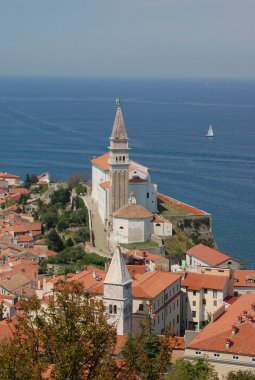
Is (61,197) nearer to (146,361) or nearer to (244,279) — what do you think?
(244,279)

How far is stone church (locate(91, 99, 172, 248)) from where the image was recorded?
128ft

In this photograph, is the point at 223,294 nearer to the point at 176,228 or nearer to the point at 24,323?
the point at 176,228

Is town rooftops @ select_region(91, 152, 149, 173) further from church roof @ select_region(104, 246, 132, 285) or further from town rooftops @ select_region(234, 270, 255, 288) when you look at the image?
church roof @ select_region(104, 246, 132, 285)

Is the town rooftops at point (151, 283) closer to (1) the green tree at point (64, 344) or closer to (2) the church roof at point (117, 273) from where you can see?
(2) the church roof at point (117, 273)

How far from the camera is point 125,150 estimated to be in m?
40.4

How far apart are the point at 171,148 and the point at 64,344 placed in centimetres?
7301

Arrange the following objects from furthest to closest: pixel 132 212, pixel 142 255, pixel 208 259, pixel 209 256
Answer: pixel 132 212
pixel 142 255
pixel 209 256
pixel 208 259

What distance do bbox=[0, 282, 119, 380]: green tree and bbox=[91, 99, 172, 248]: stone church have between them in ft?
83.0

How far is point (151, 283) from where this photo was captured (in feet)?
89.9

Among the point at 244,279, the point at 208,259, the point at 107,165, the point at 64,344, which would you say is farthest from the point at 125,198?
the point at 64,344

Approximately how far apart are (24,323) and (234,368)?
9.74m

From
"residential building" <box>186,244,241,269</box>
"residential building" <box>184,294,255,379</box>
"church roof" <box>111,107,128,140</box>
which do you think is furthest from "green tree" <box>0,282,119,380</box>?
"church roof" <box>111,107,128,140</box>

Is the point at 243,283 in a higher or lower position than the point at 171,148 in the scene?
lower

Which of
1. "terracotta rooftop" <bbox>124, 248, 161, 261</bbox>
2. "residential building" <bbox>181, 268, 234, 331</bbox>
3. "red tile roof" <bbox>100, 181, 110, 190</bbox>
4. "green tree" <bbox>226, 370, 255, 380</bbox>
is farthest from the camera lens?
"red tile roof" <bbox>100, 181, 110, 190</bbox>
